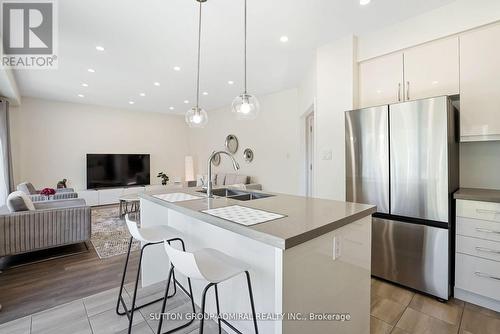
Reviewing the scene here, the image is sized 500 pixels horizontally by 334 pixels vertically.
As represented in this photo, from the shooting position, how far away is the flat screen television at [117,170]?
6.36 m

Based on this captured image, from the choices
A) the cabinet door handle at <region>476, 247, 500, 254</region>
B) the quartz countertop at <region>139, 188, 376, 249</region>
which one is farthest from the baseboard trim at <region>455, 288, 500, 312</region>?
the quartz countertop at <region>139, 188, 376, 249</region>

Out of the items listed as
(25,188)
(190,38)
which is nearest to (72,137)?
(25,188)

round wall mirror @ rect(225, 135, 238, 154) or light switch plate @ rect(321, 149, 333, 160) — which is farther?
round wall mirror @ rect(225, 135, 238, 154)

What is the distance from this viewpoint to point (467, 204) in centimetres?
203

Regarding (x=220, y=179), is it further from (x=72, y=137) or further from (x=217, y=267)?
(x=217, y=267)

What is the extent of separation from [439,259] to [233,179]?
463 cm

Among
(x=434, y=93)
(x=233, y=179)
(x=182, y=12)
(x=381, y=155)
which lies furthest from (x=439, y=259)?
(x=233, y=179)

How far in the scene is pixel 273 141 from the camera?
5.46 meters

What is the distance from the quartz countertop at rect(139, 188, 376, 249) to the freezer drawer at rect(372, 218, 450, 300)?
3.21 ft

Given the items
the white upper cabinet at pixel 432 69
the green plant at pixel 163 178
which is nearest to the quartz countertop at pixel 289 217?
the white upper cabinet at pixel 432 69

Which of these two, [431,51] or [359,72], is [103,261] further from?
[431,51]

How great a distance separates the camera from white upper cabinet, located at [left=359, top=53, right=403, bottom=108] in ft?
8.70

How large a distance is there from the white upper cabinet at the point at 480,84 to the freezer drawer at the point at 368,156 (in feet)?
2.30

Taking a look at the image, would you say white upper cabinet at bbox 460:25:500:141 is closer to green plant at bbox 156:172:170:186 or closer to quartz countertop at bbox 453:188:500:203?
quartz countertop at bbox 453:188:500:203
